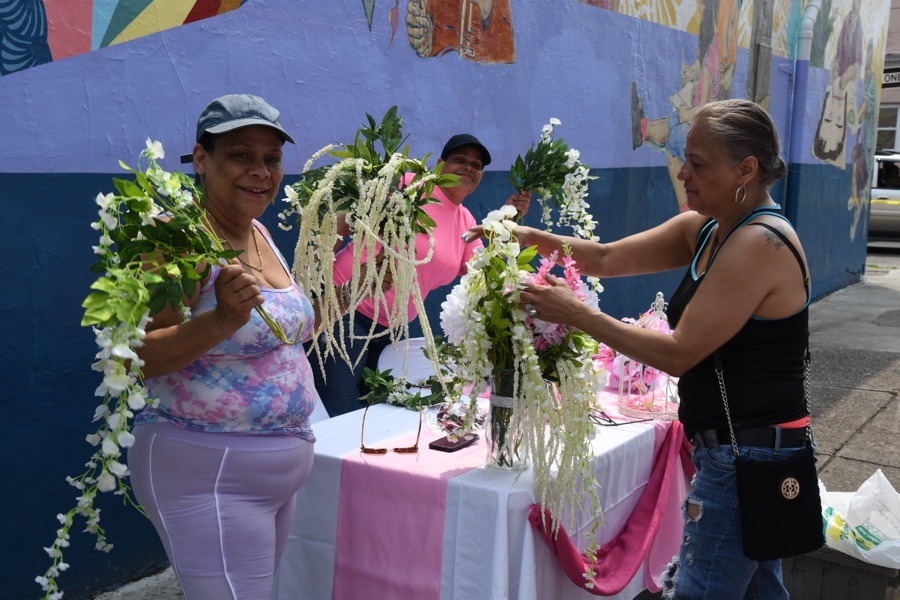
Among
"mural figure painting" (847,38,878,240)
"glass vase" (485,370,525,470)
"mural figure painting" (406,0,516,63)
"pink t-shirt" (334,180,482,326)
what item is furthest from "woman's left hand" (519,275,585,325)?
"mural figure painting" (847,38,878,240)

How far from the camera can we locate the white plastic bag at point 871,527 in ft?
11.3

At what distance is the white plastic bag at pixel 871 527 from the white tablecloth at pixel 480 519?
697mm

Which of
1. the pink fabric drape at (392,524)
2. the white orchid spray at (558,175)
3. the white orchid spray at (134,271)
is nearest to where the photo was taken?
the white orchid spray at (134,271)

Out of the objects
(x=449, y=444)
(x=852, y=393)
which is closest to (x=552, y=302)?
(x=449, y=444)

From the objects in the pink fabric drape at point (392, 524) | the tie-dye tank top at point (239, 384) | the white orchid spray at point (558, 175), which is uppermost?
the white orchid spray at point (558, 175)

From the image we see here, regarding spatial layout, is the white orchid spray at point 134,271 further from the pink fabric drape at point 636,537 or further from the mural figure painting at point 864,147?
the mural figure painting at point 864,147

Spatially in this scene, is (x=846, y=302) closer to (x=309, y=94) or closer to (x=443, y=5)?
(x=443, y=5)

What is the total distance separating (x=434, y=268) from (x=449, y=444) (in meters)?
1.15

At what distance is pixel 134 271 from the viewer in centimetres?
185

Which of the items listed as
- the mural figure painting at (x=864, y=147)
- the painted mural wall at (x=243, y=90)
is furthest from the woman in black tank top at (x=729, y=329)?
the mural figure painting at (x=864, y=147)

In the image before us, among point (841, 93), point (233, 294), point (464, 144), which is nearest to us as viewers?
point (233, 294)

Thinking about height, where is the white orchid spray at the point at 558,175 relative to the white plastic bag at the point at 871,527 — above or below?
above

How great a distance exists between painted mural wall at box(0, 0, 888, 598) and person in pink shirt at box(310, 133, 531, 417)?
84 centimetres

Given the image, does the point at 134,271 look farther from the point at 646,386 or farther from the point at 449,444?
the point at 646,386
